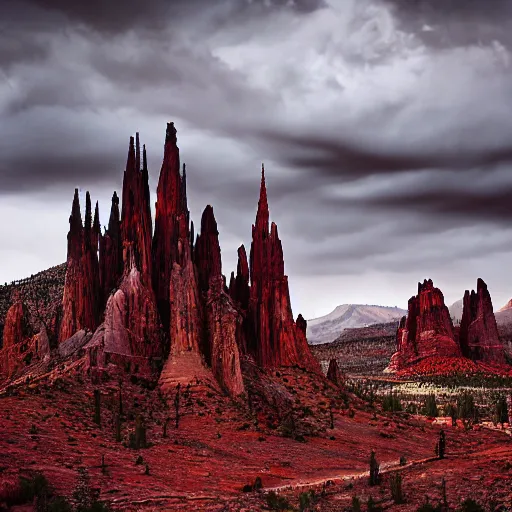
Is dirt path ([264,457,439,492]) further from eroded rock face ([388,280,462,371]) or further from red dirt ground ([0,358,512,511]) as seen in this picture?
eroded rock face ([388,280,462,371])

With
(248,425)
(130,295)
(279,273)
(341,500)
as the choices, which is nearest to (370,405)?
(279,273)

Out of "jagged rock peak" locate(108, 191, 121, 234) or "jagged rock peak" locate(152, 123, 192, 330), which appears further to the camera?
"jagged rock peak" locate(108, 191, 121, 234)

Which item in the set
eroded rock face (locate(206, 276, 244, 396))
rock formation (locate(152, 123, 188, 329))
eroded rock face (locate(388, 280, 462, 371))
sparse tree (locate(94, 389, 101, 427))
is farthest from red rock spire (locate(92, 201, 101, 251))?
eroded rock face (locate(388, 280, 462, 371))

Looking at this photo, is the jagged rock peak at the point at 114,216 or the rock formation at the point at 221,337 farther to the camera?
the jagged rock peak at the point at 114,216

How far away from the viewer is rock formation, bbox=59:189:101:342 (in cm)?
5616

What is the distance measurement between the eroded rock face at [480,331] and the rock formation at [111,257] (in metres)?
105

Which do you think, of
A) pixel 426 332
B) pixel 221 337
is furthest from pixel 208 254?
pixel 426 332

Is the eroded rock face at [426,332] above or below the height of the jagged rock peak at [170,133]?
below

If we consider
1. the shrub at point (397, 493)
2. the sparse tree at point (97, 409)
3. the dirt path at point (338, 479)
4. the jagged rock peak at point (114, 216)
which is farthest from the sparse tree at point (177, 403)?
the shrub at point (397, 493)

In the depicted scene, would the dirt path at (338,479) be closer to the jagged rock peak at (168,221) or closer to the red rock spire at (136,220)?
the jagged rock peak at (168,221)

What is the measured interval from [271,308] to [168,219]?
591 inches

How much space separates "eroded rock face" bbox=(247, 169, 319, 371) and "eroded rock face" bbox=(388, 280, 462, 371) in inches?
3287

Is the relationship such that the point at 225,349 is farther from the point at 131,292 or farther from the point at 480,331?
the point at 480,331

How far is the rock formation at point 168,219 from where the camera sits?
56156 mm
